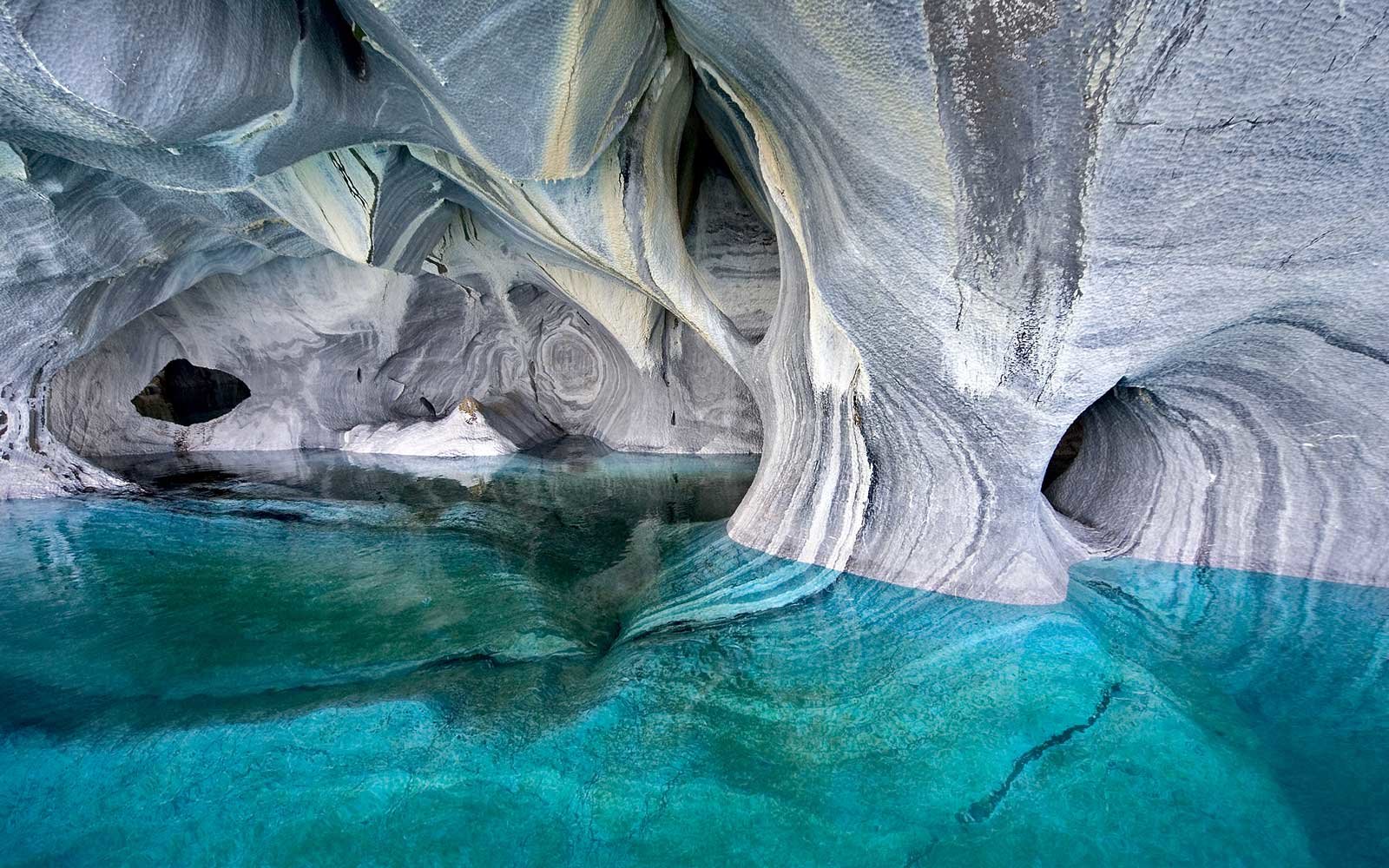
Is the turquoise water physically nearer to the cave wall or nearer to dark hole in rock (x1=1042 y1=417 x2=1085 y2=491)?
dark hole in rock (x1=1042 y1=417 x2=1085 y2=491)

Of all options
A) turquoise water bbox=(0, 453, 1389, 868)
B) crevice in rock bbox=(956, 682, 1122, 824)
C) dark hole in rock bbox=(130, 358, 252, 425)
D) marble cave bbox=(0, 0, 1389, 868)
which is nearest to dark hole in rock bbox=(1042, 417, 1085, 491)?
marble cave bbox=(0, 0, 1389, 868)

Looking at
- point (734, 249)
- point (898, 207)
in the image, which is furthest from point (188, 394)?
point (898, 207)

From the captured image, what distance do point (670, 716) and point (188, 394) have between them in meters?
11.6

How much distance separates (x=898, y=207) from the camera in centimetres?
216

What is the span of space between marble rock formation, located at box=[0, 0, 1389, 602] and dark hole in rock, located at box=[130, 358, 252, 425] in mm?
5207

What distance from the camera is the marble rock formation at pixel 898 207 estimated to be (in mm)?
1717

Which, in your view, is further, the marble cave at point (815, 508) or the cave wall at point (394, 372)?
the cave wall at point (394, 372)

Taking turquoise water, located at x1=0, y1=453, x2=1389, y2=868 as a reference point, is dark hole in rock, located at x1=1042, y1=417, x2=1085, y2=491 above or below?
above

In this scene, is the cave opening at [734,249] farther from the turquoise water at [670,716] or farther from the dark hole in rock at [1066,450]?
the turquoise water at [670,716]

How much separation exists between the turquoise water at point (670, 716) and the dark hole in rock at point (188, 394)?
24.5ft

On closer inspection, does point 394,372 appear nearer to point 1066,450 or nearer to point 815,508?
point 815,508

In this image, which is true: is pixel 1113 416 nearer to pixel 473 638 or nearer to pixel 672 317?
pixel 473 638

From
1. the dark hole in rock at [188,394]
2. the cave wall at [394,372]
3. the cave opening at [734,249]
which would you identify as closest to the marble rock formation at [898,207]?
the cave opening at [734,249]

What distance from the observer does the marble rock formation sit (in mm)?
1717
